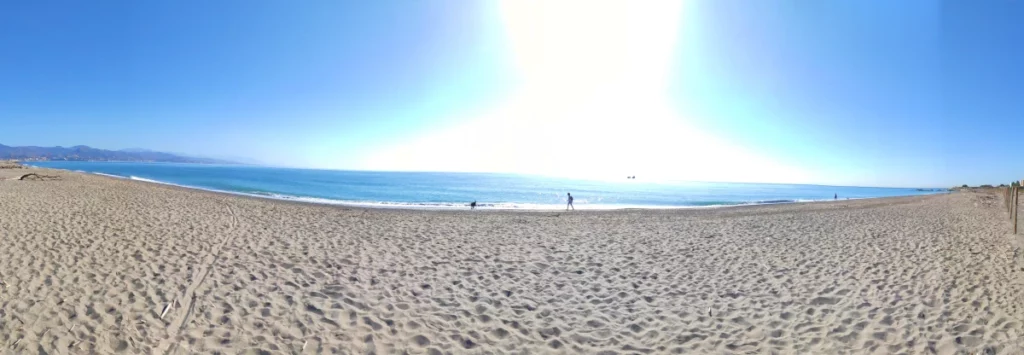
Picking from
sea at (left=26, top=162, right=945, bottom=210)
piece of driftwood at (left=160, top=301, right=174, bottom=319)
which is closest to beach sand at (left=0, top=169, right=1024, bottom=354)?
piece of driftwood at (left=160, top=301, right=174, bottom=319)

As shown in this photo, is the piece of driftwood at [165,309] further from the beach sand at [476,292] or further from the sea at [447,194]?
the sea at [447,194]

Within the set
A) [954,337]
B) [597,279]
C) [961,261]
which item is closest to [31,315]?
[597,279]

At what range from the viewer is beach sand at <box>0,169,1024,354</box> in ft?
16.8

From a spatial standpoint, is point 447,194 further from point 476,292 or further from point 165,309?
point 165,309

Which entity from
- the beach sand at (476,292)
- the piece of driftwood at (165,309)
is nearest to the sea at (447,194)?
the beach sand at (476,292)

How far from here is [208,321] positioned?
5387 millimetres

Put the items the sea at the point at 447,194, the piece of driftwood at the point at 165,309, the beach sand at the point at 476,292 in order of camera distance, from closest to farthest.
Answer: the beach sand at the point at 476,292 < the piece of driftwood at the point at 165,309 < the sea at the point at 447,194

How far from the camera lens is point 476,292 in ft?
23.5

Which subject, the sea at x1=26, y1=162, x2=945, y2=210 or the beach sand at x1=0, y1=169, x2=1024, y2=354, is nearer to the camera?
the beach sand at x1=0, y1=169, x2=1024, y2=354

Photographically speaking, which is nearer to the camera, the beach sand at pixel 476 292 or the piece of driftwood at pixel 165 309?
the beach sand at pixel 476 292

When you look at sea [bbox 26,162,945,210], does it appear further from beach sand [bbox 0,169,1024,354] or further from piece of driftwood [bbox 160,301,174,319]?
piece of driftwood [bbox 160,301,174,319]

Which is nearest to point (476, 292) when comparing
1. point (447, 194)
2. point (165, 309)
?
point (165, 309)

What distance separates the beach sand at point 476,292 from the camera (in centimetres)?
511

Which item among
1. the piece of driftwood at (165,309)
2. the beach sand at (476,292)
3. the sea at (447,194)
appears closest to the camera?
the beach sand at (476,292)
